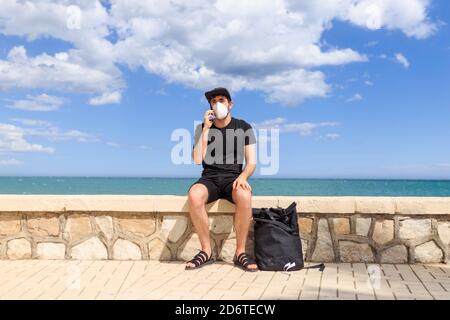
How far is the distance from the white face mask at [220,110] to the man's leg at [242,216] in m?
0.74

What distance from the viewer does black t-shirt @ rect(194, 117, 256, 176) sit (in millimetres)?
5035

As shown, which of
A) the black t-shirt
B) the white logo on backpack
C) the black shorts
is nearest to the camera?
the white logo on backpack

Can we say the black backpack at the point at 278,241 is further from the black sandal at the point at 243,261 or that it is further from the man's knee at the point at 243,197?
the man's knee at the point at 243,197

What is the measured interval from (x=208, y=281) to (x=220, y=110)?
1.62m

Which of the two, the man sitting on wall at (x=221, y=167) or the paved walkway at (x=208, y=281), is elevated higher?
the man sitting on wall at (x=221, y=167)

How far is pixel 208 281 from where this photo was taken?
434cm

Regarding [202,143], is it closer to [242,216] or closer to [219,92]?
[219,92]

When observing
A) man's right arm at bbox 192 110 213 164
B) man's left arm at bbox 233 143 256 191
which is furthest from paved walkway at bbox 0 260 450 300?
man's right arm at bbox 192 110 213 164

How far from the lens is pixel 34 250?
17.7ft

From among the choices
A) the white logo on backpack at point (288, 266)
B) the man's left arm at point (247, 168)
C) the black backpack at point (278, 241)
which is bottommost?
the white logo on backpack at point (288, 266)

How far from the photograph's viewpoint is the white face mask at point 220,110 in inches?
197

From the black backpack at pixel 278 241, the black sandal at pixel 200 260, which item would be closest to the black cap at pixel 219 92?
the black backpack at pixel 278 241

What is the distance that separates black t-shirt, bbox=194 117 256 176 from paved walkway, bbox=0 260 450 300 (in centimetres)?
93

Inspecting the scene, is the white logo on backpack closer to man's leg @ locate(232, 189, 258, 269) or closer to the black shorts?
man's leg @ locate(232, 189, 258, 269)
